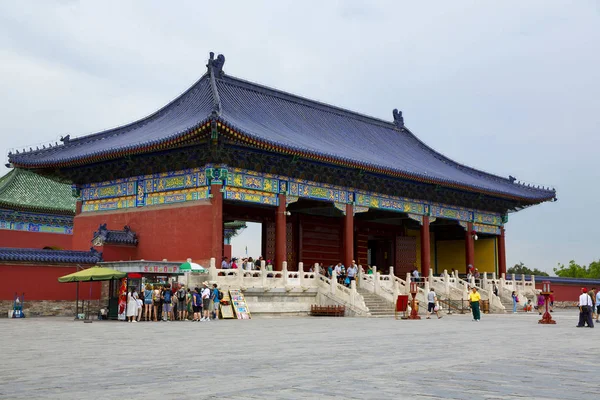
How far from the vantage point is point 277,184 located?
105 ft

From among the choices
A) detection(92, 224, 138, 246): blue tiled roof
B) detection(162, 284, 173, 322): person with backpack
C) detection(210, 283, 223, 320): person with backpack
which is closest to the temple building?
detection(92, 224, 138, 246): blue tiled roof

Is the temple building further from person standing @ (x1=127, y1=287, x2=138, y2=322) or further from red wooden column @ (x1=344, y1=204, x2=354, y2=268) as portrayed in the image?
person standing @ (x1=127, y1=287, x2=138, y2=322)

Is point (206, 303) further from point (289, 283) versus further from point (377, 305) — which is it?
point (377, 305)

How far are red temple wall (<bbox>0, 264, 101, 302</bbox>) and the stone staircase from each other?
426 inches

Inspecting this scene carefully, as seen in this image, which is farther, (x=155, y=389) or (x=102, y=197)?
(x=102, y=197)

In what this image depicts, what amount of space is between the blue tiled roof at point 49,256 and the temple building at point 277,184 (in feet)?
8.53

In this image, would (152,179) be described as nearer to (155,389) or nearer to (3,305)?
(3,305)

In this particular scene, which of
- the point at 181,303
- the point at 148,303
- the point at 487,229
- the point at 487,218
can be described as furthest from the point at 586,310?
the point at 487,218

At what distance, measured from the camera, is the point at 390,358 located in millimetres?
11469

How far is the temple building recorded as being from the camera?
29.8m

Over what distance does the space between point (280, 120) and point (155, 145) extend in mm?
9054

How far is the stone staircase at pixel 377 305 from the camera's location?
28934mm

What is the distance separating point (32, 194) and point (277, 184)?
20.0m

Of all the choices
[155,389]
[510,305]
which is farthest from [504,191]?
[155,389]
